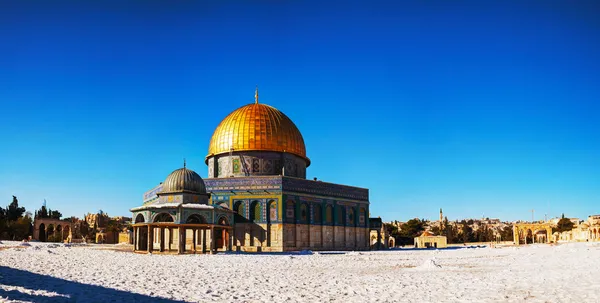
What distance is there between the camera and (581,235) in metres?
62.9

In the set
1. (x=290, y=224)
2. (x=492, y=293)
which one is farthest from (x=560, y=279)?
(x=290, y=224)

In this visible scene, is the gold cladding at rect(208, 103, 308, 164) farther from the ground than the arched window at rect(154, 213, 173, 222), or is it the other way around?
the gold cladding at rect(208, 103, 308, 164)

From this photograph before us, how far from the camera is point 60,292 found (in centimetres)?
1055

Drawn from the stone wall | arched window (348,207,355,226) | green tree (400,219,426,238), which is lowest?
green tree (400,219,426,238)

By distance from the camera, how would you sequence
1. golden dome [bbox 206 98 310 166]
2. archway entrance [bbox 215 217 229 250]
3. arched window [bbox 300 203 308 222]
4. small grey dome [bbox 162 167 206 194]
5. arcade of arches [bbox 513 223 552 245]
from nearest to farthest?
small grey dome [bbox 162 167 206 194]
archway entrance [bbox 215 217 229 250]
arched window [bbox 300 203 308 222]
golden dome [bbox 206 98 310 166]
arcade of arches [bbox 513 223 552 245]

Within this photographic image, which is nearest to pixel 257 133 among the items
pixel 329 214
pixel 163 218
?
pixel 329 214

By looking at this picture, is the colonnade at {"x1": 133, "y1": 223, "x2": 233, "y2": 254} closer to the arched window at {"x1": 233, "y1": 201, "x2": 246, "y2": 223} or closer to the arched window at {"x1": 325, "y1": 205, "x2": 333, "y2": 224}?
the arched window at {"x1": 233, "y1": 201, "x2": 246, "y2": 223}

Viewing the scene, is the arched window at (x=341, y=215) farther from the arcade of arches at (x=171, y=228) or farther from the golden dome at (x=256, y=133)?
the arcade of arches at (x=171, y=228)

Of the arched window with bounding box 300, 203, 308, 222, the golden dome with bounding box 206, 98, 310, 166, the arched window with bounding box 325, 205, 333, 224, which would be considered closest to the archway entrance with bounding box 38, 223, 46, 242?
the golden dome with bounding box 206, 98, 310, 166

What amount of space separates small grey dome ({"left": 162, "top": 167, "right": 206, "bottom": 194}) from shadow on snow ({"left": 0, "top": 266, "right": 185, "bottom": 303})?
57.7 ft

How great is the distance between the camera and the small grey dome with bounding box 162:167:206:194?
31.0 metres

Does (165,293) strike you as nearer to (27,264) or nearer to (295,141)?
(27,264)

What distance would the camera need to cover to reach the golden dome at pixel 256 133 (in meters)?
40.8

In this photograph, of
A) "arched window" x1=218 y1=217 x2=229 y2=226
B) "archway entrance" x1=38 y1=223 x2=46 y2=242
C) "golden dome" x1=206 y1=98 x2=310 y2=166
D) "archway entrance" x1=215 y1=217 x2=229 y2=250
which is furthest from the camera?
"archway entrance" x1=38 y1=223 x2=46 y2=242
